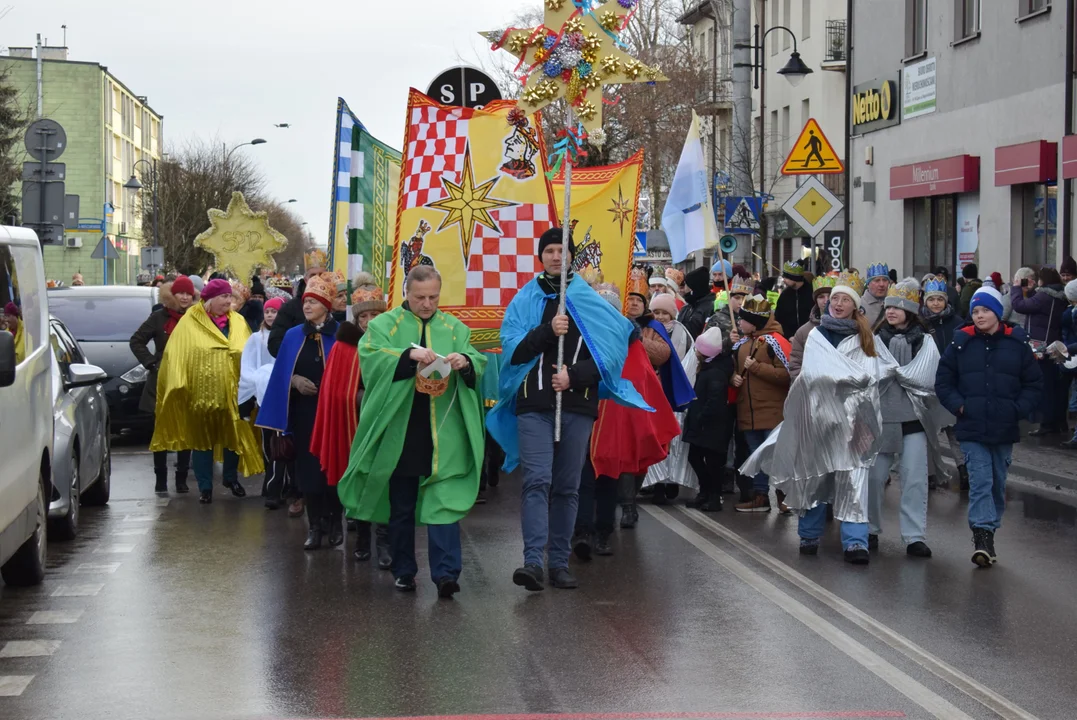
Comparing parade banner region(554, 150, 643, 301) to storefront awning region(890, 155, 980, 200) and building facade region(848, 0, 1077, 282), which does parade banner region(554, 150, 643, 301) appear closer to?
building facade region(848, 0, 1077, 282)

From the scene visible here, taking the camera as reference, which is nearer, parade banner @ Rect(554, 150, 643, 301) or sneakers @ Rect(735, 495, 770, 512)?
sneakers @ Rect(735, 495, 770, 512)

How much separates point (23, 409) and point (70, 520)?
8.84 ft

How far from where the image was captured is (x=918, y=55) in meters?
28.0

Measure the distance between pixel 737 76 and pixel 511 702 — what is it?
17690mm

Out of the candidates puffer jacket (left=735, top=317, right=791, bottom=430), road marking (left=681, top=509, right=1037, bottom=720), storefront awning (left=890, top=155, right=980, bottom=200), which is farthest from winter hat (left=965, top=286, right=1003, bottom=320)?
storefront awning (left=890, top=155, right=980, bottom=200)

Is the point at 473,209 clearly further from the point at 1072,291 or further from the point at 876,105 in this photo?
the point at 876,105

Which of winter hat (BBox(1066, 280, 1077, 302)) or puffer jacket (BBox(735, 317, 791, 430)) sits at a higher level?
winter hat (BBox(1066, 280, 1077, 302))

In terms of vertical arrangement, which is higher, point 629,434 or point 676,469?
point 629,434

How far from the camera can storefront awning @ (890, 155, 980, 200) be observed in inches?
1016

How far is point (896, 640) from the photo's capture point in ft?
25.0

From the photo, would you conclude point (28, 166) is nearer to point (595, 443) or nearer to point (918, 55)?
point (595, 443)

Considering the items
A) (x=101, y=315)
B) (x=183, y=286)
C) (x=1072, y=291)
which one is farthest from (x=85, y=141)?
(x=1072, y=291)

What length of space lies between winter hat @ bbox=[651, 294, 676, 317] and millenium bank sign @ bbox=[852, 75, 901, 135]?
1767 cm

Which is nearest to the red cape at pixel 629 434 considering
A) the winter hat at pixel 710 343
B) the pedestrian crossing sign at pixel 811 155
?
the winter hat at pixel 710 343
